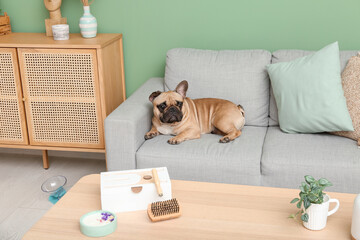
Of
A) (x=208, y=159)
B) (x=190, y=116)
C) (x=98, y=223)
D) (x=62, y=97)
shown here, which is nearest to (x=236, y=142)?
(x=208, y=159)

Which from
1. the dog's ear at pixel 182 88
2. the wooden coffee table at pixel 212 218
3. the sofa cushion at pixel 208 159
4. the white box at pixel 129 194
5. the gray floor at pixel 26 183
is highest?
the dog's ear at pixel 182 88

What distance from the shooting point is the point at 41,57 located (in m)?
2.73

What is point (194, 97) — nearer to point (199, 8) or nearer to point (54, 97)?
point (199, 8)

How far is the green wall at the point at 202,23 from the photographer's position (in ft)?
9.08

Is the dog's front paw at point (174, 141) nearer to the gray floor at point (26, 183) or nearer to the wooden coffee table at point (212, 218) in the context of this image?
the wooden coffee table at point (212, 218)

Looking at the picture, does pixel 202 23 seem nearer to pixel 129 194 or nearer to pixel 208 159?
pixel 208 159

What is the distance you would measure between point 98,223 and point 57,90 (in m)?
1.51

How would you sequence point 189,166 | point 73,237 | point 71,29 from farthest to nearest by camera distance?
point 71,29, point 189,166, point 73,237

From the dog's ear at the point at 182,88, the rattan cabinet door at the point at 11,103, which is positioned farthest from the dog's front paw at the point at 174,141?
the rattan cabinet door at the point at 11,103

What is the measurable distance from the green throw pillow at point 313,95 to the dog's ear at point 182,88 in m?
0.54

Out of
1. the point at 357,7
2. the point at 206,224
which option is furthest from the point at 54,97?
the point at 357,7

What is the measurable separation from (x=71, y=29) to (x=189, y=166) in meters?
1.54

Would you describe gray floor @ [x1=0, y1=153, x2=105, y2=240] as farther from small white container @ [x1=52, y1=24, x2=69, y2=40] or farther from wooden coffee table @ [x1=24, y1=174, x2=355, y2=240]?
small white container @ [x1=52, y1=24, x2=69, y2=40]

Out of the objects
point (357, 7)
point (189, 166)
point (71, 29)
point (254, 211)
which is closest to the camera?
point (254, 211)
